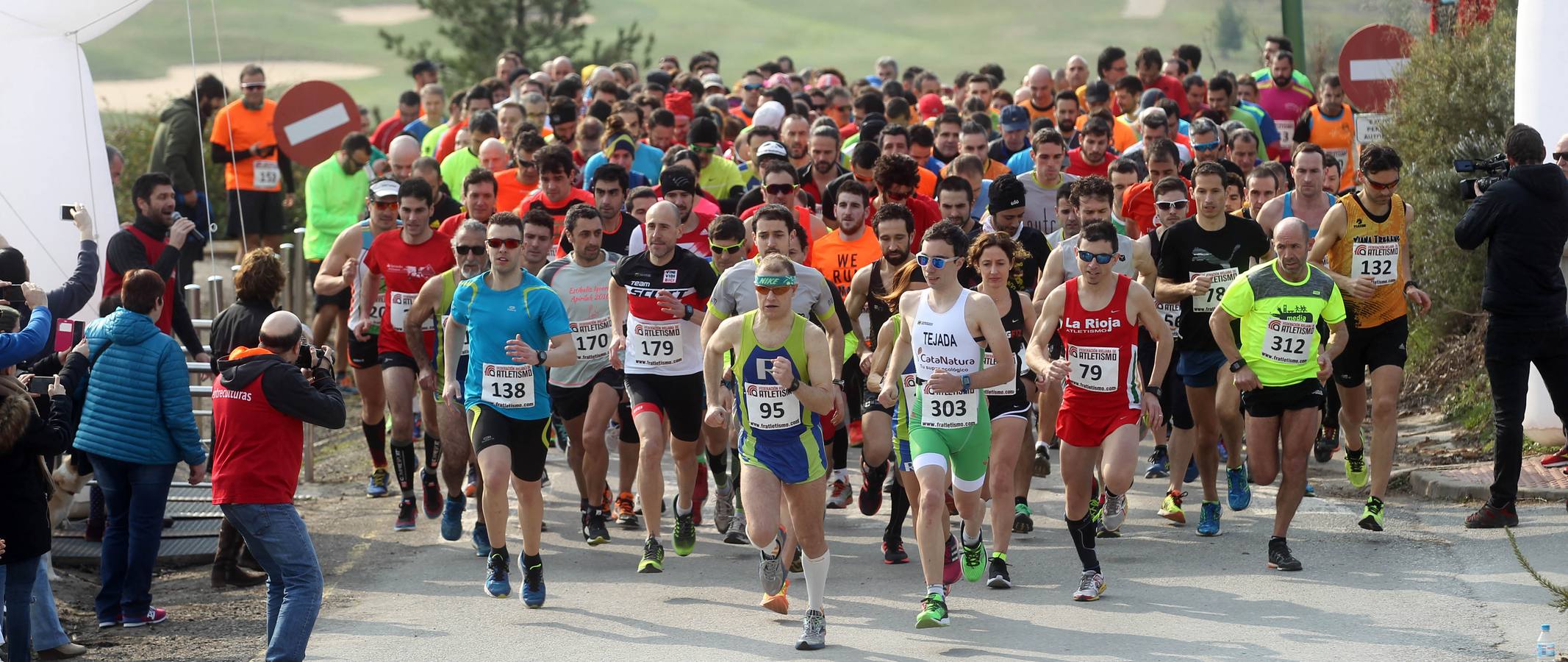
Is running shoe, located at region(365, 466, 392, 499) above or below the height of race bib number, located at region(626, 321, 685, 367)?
below

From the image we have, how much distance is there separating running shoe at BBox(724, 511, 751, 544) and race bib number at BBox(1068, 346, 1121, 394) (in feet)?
7.83

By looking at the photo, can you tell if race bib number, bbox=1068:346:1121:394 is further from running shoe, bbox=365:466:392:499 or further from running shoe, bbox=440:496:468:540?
running shoe, bbox=365:466:392:499

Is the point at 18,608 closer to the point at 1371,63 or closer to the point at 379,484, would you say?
the point at 379,484

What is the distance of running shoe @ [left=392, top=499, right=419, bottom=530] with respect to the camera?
10.8m

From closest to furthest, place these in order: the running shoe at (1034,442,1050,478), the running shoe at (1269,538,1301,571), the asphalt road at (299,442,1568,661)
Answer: the asphalt road at (299,442,1568,661), the running shoe at (1269,538,1301,571), the running shoe at (1034,442,1050,478)

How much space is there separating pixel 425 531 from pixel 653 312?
225cm

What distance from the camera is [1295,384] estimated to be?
8977 millimetres

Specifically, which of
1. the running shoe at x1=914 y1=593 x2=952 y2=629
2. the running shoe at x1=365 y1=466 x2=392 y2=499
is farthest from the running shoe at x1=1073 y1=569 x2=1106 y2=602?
the running shoe at x1=365 y1=466 x2=392 y2=499

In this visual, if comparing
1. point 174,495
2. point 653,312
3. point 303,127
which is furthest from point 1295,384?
point 303,127

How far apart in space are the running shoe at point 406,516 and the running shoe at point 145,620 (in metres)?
2.14

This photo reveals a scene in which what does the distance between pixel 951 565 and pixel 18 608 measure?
4.23m

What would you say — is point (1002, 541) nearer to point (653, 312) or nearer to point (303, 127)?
point (653, 312)

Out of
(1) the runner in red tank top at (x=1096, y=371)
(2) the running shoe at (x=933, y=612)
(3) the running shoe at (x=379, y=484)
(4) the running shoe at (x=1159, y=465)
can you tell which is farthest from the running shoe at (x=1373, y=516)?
(3) the running shoe at (x=379, y=484)

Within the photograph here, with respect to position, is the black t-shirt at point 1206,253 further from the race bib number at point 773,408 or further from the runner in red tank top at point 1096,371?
the race bib number at point 773,408
